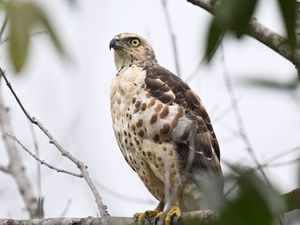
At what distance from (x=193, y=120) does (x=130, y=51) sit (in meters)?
1.37

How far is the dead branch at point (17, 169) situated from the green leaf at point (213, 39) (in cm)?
543

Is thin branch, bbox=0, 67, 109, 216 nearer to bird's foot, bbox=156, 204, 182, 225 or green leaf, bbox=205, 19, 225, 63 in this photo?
bird's foot, bbox=156, 204, 182, 225

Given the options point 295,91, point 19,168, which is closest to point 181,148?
point 19,168

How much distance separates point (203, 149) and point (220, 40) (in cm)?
411

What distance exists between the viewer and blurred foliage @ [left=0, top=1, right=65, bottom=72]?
144cm

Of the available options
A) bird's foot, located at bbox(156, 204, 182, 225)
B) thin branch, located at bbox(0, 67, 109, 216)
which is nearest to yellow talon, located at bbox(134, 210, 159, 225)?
bird's foot, located at bbox(156, 204, 182, 225)

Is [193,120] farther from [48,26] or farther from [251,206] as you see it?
[251,206]

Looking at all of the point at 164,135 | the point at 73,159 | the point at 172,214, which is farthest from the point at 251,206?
the point at 164,135

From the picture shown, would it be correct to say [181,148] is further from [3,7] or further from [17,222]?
[3,7]

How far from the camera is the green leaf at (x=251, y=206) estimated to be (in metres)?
1.12

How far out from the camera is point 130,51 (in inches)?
244

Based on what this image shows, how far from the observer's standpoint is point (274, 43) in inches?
103

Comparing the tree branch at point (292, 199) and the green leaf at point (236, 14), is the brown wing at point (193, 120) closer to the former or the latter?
the tree branch at point (292, 199)

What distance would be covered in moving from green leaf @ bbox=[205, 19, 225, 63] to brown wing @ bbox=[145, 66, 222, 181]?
3.85 meters
